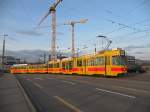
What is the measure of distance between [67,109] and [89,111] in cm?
103

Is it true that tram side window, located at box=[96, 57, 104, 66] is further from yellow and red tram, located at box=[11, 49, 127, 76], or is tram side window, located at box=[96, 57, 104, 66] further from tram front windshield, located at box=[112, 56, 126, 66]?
tram front windshield, located at box=[112, 56, 126, 66]

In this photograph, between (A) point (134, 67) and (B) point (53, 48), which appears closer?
(A) point (134, 67)

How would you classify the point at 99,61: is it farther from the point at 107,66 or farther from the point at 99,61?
the point at 107,66

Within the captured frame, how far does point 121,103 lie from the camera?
12.1 meters

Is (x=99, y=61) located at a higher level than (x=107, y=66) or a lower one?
higher

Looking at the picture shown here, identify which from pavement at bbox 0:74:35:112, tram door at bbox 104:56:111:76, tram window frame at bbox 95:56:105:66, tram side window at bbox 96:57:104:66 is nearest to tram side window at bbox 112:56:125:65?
tram door at bbox 104:56:111:76

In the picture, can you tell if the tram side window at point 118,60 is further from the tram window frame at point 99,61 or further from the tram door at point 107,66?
the tram window frame at point 99,61

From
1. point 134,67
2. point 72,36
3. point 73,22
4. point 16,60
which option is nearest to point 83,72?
point 134,67

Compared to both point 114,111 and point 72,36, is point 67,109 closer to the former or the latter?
point 114,111

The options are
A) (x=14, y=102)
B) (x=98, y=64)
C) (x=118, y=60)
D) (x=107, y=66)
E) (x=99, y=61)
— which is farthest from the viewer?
(x=98, y=64)

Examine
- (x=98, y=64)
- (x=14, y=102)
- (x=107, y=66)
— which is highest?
(x=98, y=64)

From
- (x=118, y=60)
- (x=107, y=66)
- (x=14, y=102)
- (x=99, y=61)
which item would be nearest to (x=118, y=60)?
(x=118, y=60)

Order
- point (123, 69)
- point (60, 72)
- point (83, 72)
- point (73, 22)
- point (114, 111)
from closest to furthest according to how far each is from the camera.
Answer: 1. point (114, 111)
2. point (123, 69)
3. point (83, 72)
4. point (60, 72)
5. point (73, 22)

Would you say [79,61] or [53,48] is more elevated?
[53,48]
